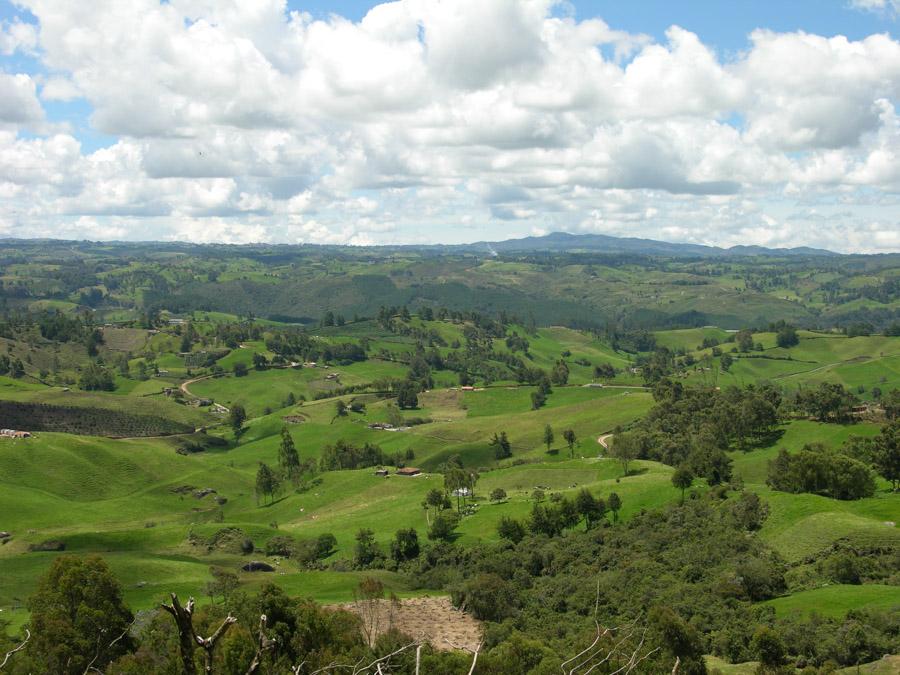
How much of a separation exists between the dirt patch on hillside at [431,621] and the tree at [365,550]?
73.0 feet

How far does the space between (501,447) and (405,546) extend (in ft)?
271

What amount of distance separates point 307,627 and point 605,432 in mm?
145624

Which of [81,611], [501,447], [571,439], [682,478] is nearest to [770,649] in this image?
[81,611]

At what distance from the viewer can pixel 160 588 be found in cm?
9444

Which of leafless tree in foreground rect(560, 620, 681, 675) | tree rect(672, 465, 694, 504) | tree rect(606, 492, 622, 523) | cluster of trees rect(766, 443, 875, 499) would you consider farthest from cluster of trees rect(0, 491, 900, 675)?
cluster of trees rect(766, 443, 875, 499)

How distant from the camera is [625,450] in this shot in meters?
142

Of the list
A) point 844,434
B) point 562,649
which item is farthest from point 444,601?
point 844,434

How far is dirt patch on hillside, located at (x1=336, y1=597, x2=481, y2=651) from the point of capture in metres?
76.6

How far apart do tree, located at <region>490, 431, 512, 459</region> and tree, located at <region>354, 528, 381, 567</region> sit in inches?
3081

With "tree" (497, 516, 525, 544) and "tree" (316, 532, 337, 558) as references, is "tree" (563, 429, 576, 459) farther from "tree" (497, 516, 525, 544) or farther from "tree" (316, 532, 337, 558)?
"tree" (316, 532, 337, 558)

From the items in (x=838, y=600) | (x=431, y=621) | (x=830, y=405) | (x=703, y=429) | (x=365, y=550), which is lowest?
(x=365, y=550)

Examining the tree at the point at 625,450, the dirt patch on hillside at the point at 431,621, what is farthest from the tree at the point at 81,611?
the tree at the point at 625,450

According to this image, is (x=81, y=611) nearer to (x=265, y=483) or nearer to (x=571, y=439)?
(x=265, y=483)

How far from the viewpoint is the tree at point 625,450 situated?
5605 inches
